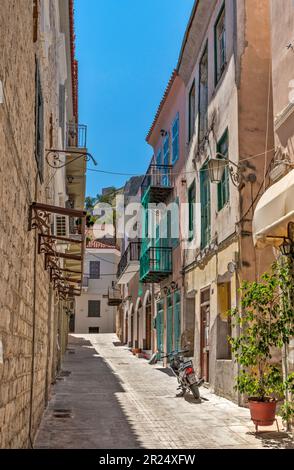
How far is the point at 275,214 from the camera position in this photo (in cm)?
770

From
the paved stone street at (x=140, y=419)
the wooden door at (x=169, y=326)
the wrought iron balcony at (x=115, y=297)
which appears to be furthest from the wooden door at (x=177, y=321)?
the wrought iron balcony at (x=115, y=297)

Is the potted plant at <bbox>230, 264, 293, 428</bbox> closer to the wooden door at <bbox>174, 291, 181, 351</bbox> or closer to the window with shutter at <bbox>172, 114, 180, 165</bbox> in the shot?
the wooden door at <bbox>174, 291, 181, 351</bbox>

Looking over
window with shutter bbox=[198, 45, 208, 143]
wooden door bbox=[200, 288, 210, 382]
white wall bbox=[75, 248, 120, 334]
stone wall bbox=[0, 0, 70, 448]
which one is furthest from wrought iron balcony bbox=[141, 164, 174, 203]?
white wall bbox=[75, 248, 120, 334]

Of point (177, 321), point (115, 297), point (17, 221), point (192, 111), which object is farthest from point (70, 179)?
point (115, 297)

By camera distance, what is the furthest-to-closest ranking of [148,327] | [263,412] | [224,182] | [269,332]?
[148,327] → [224,182] → [269,332] → [263,412]

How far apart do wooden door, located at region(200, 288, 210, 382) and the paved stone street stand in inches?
33.0

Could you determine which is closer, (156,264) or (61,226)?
(61,226)

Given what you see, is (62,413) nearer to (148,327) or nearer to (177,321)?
(177,321)

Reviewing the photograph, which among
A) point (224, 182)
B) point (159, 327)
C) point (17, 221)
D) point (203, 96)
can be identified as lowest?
point (159, 327)

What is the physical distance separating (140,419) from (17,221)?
588 centimetres

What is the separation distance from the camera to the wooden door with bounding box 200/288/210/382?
50.2ft
